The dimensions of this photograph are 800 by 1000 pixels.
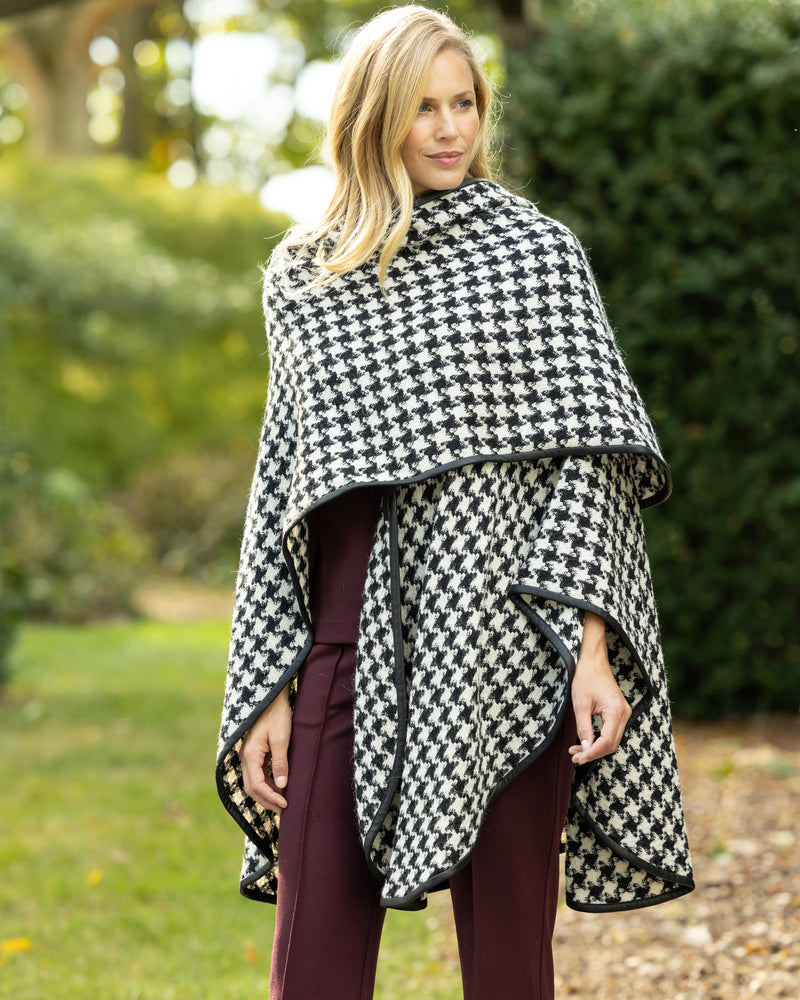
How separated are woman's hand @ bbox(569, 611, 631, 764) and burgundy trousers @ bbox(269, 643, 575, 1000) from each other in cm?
11

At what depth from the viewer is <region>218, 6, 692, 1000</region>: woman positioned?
1.98 metres

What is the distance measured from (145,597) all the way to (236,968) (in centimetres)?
906

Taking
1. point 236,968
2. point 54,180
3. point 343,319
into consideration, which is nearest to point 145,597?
point 54,180

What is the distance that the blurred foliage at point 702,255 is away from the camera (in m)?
5.39

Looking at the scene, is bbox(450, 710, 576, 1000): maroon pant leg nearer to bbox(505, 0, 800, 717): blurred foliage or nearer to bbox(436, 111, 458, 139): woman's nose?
bbox(436, 111, 458, 139): woman's nose

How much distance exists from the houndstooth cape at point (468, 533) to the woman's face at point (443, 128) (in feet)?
0.16

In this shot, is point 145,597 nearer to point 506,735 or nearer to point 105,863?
point 105,863

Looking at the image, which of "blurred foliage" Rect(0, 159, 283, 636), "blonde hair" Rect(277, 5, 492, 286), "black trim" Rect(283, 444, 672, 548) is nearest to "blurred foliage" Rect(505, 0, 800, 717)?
"blonde hair" Rect(277, 5, 492, 286)

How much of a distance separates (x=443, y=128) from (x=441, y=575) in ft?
2.53

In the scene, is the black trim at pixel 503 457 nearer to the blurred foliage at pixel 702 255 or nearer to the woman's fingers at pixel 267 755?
the woman's fingers at pixel 267 755

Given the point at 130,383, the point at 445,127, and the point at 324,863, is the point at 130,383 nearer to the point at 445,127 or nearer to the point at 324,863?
the point at 445,127

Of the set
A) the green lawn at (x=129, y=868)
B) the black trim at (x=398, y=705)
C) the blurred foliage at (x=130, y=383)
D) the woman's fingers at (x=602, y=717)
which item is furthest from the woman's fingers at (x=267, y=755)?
the blurred foliage at (x=130, y=383)

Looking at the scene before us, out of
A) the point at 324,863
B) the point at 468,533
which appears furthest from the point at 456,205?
the point at 324,863

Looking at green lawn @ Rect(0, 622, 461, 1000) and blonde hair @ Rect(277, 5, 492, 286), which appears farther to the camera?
green lawn @ Rect(0, 622, 461, 1000)
